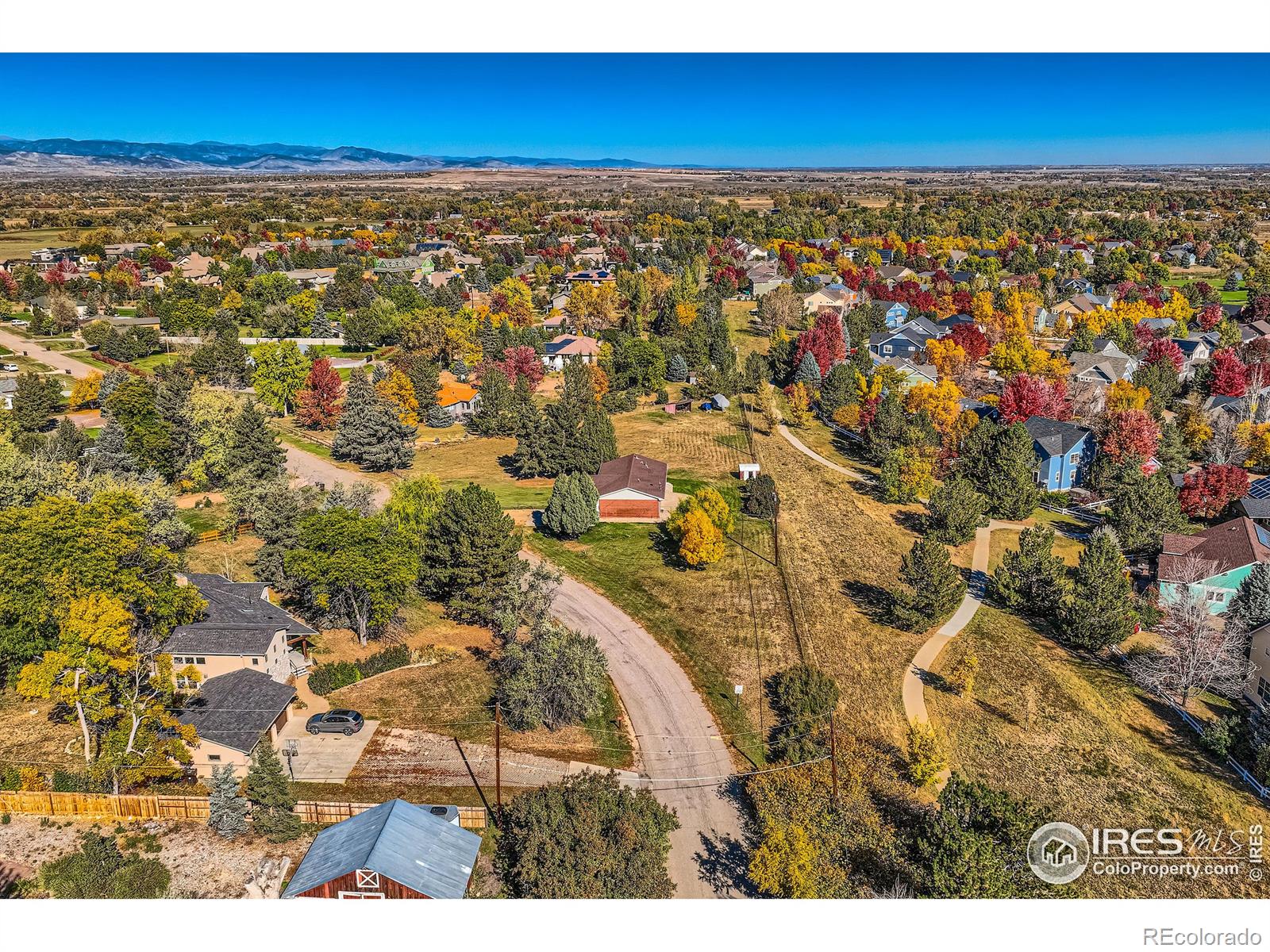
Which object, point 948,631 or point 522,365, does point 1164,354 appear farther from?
point 522,365

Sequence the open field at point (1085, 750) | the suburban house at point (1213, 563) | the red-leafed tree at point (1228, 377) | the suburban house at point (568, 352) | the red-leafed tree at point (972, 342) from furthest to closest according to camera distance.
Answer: the suburban house at point (568, 352)
the red-leafed tree at point (972, 342)
the red-leafed tree at point (1228, 377)
the suburban house at point (1213, 563)
the open field at point (1085, 750)

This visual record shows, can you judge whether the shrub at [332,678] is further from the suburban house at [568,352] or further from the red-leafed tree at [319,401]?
the suburban house at [568,352]

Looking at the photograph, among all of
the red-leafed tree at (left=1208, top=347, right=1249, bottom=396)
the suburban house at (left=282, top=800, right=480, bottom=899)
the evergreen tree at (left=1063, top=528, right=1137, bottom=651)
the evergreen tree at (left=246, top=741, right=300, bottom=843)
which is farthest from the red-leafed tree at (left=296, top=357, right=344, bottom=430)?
the red-leafed tree at (left=1208, top=347, right=1249, bottom=396)

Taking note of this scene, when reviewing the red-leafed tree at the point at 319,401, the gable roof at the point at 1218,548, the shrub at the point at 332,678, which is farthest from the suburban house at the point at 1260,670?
the red-leafed tree at the point at 319,401

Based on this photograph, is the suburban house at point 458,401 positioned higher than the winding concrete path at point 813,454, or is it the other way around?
the suburban house at point 458,401

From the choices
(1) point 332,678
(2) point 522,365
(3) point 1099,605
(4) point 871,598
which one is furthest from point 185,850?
(2) point 522,365

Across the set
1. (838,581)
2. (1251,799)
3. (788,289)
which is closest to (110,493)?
(838,581)

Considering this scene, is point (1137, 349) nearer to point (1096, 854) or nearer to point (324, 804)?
point (1096, 854)
